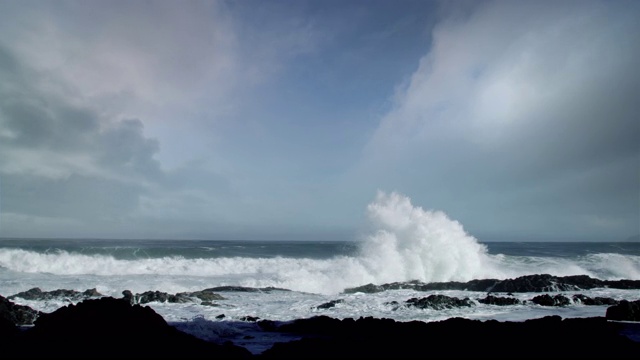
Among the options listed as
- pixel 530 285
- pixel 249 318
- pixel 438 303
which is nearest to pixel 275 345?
pixel 249 318

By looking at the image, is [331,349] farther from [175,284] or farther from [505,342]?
[175,284]

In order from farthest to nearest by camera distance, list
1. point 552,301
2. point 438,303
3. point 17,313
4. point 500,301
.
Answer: point 500,301 < point 552,301 < point 438,303 < point 17,313

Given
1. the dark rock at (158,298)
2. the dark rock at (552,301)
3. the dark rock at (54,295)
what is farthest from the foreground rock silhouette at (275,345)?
the dark rock at (54,295)

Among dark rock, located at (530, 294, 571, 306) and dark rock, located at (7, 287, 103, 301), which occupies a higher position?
dark rock, located at (530, 294, 571, 306)

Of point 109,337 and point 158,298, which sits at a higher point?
point 109,337

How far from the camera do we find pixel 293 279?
89.9 ft

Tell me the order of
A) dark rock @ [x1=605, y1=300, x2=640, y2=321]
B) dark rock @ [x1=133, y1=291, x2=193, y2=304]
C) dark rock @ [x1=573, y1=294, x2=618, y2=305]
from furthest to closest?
dark rock @ [x1=133, y1=291, x2=193, y2=304]
dark rock @ [x1=573, y1=294, x2=618, y2=305]
dark rock @ [x1=605, y1=300, x2=640, y2=321]

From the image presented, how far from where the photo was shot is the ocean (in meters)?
14.1

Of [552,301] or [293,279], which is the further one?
[293,279]

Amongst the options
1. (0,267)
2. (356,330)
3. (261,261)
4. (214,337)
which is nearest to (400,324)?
(356,330)

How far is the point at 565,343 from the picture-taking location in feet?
25.3

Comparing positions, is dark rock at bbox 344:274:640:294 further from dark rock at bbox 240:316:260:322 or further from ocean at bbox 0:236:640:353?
dark rock at bbox 240:316:260:322

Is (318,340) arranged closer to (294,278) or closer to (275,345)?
(275,345)

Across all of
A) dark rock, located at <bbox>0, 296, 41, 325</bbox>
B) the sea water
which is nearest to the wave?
the sea water
